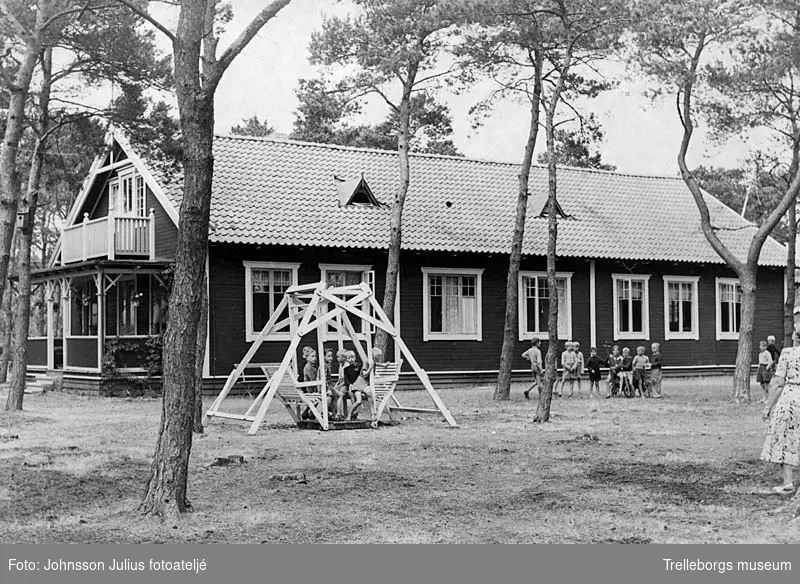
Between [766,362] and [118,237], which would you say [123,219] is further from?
[766,362]

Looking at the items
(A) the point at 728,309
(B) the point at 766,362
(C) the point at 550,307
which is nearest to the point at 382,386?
(C) the point at 550,307

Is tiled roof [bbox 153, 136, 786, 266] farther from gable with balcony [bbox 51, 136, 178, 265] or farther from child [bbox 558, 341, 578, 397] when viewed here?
child [bbox 558, 341, 578, 397]

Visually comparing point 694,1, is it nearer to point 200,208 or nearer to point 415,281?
point 415,281

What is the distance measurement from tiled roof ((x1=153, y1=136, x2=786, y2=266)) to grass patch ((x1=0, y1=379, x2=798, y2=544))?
8.82 meters

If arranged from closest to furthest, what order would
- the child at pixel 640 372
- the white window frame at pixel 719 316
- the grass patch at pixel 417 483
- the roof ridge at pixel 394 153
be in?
the grass patch at pixel 417 483
the child at pixel 640 372
the roof ridge at pixel 394 153
the white window frame at pixel 719 316

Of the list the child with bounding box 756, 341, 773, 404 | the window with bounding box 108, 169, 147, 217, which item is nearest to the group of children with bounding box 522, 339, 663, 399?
the child with bounding box 756, 341, 773, 404

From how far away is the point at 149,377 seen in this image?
86.9 ft

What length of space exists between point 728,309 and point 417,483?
24.9 meters

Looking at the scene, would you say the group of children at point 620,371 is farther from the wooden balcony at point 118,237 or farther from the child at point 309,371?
the wooden balcony at point 118,237

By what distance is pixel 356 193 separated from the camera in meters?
29.9

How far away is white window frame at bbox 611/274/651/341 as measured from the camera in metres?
32.6

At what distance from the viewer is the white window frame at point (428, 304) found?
2962 cm

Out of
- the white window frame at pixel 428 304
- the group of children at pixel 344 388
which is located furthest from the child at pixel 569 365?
the group of children at pixel 344 388

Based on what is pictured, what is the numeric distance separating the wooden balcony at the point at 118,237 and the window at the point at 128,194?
1.19 metres
